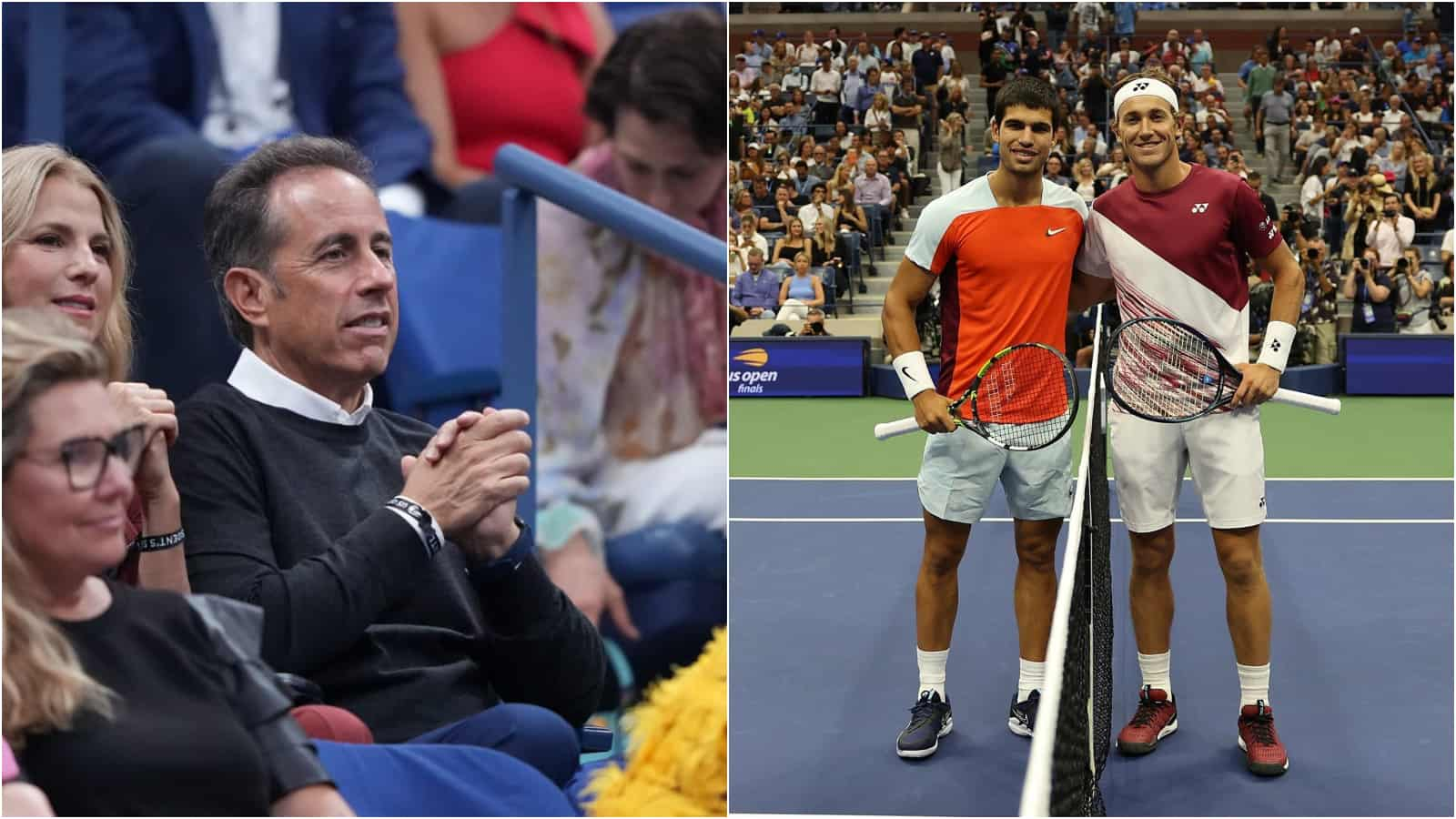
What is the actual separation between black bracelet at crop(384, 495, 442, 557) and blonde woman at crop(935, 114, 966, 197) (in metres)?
11.1

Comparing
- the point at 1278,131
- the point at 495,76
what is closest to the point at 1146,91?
the point at 495,76

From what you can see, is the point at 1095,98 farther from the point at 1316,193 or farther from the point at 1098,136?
the point at 1316,193

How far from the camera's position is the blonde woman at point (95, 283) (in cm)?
187

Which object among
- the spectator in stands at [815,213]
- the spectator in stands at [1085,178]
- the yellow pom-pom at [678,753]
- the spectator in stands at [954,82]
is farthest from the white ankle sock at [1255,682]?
the spectator in stands at [954,82]

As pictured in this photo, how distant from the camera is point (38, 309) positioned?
1859mm

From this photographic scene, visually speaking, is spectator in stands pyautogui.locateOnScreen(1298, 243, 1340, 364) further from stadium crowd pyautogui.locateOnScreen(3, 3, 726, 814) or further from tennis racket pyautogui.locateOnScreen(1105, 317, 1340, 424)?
stadium crowd pyautogui.locateOnScreen(3, 3, 726, 814)

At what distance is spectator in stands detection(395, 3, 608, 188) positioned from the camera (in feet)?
7.22

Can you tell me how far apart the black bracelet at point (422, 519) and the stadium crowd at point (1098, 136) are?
856 centimetres

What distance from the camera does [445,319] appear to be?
219cm

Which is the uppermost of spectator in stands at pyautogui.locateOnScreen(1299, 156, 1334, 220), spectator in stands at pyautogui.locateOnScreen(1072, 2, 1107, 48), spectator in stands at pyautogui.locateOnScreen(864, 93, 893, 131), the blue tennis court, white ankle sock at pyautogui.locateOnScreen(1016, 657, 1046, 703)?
spectator in stands at pyautogui.locateOnScreen(1072, 2, 1107, 48)

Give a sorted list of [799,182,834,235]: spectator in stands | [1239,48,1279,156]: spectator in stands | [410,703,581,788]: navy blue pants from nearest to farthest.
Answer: [410,703,581,788]: navy blue pants < [799,182,834,235]: spectator in stands < [1239,48,1279,156]: spectator in stands

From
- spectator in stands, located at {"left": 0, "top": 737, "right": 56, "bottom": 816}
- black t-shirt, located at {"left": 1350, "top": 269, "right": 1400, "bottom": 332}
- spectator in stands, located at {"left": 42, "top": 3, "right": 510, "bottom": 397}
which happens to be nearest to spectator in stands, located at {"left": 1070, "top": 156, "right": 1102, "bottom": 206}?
black t-shirt, located at {"left": 1350, "top": 269, "right": 1400, "bottom": 332}

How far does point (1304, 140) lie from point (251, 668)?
1273 centimetres

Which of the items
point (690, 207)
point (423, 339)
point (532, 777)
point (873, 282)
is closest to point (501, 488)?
point (423, 339)
